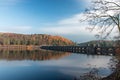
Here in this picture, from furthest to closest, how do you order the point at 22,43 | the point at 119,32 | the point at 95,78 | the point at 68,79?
the point at 22,43
the point at 68,79
the point at 119,32
the point at 95,78

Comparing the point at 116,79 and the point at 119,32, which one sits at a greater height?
the point at 119,32

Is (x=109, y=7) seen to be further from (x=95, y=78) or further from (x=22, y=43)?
(x=22, y=43)

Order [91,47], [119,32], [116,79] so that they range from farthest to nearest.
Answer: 1. [91,47]
2. [119,32]
3. [116,79]

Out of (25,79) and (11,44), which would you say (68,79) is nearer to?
(25,79)

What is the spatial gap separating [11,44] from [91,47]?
360 ft

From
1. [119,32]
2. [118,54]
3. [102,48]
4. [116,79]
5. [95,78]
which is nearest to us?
[118,54]

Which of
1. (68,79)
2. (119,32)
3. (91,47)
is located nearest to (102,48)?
(91,47)

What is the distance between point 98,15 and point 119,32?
2.17m

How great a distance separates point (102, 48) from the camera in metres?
95.8

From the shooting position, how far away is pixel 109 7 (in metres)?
17.4

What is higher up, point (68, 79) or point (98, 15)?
point (98, 15)

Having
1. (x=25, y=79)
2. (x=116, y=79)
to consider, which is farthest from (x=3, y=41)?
(x=116, y=79)

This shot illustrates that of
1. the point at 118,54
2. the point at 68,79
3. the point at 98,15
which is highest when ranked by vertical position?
the point at 98,15

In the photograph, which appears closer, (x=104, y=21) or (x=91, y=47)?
(x=104, y=21)
